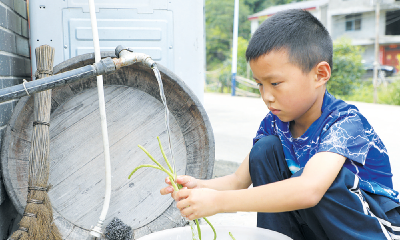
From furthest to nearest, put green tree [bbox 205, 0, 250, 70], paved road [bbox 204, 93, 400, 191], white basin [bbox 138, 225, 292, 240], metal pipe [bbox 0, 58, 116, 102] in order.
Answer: green tree [bbox 205, 0, 250, 70]
paved road [bbox 204, 93, 400, 191]
white basin [bbox 138, 225, 292, 240]
metal pipe [bbox 0, 58, 116, 102]

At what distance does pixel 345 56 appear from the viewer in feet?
53.9

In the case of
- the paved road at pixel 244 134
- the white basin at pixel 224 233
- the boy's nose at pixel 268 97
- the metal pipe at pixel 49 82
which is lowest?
the paved road at pixel 244 134

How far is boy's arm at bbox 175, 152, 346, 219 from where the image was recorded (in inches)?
42.6

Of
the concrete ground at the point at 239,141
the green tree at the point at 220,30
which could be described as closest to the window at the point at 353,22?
the green tree at the point at 220,30

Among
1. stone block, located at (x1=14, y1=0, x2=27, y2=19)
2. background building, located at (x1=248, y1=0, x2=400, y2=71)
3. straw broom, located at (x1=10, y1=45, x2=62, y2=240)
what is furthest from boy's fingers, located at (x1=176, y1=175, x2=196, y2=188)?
background building, located at (x1=248, y1=0, x2=400, y2=71)

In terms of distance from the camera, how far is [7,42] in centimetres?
166

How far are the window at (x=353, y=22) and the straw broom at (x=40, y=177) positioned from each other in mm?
26156

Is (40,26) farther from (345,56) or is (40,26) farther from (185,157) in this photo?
(345,56)

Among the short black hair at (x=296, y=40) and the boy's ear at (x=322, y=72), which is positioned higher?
the short black hair at (x=296, y=40)

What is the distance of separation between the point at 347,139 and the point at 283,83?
0.94ft

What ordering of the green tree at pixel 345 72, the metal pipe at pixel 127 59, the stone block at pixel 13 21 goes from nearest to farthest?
the metal pipe at pixel 127 59, the stone block at pixel 13 21, the green tree at pixel 345 72

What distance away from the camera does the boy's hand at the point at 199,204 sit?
108 centimetres

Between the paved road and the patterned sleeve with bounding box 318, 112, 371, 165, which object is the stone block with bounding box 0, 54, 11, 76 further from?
the paved road

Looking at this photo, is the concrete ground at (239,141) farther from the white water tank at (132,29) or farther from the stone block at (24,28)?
the stone block at (24,28)
